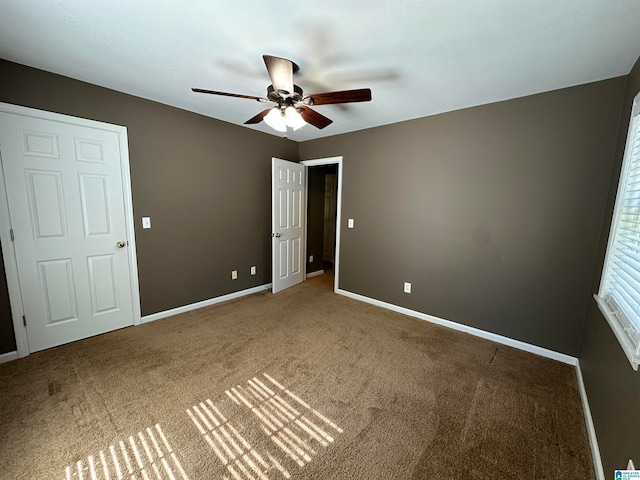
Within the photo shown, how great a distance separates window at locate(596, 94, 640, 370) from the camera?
130 centimetres

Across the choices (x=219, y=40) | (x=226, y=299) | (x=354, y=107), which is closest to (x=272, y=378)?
(x=226, y=299)

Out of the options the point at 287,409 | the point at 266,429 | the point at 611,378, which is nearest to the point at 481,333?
the point at 611,378

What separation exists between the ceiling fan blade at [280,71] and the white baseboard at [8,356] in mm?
3057

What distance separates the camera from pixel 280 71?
1.59 meters

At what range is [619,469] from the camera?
3.60 feet

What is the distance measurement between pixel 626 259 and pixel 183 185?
3807mm

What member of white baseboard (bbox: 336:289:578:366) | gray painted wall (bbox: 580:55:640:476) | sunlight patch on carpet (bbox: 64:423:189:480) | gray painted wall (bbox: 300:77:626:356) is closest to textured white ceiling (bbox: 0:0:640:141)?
gray painted wall (bbox: 300:77:626:356)

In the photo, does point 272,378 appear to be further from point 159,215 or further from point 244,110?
point 244,110

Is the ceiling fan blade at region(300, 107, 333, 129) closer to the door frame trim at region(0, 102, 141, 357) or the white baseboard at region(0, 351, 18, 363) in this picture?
the door frame trim at region(0, 102, 141, 357)

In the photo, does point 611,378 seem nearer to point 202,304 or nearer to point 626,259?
point 626,259

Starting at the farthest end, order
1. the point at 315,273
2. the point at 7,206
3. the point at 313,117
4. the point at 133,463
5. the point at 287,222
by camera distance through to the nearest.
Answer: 1. the point at 315,273
2. the point at 287,222
3. the point at 313,117
4. the point at 7,206
5. the point at 133,463

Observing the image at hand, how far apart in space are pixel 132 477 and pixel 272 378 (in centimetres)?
92

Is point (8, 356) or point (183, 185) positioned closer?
point (8, 356)

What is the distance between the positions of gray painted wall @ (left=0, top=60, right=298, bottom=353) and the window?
3.57 m
